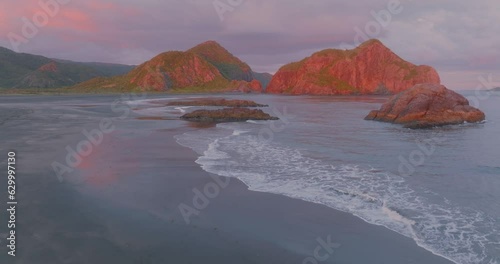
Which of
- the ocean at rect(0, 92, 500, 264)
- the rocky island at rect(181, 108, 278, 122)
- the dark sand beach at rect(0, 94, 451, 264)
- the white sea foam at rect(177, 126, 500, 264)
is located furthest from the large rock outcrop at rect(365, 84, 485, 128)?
the dark sand beach at rect(0, 94, 451, 264)

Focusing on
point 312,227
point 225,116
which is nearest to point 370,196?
point 312,227

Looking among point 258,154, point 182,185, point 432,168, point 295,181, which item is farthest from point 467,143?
point 182,185

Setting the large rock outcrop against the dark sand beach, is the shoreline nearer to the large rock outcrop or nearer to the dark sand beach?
the dark sand beach

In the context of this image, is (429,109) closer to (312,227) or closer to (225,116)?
(225,116)

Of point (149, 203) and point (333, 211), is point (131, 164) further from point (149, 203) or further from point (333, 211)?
point (333, 211)

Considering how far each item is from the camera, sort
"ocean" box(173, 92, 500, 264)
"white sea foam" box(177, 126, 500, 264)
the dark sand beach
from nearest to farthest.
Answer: the dark sand beach → "white sea foam" box(177, 126, 500, 264) → "ocean" box(173, 92, 500, 264)

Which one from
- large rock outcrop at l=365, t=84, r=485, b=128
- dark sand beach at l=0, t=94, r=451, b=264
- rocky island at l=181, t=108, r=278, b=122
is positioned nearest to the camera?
dark sand beach at l=0, t=94, r=451, b=264
